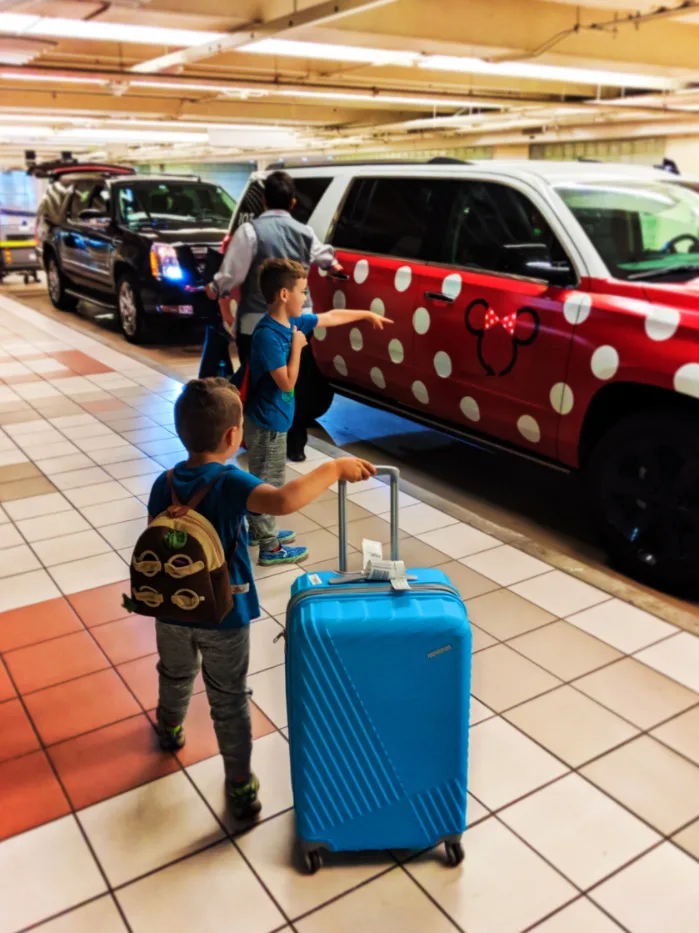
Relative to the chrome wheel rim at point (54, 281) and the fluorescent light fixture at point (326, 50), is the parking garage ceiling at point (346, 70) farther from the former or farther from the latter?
the chrome wheel rim at point (54, 281)

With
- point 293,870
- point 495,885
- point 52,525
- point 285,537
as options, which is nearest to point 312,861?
point 293,870

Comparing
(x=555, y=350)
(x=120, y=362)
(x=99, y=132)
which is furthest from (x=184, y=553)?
(x=99, y=132)

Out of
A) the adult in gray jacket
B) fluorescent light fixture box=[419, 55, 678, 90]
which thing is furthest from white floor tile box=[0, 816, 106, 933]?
fluorescent light fixture box=[419, 55, 678, 90]

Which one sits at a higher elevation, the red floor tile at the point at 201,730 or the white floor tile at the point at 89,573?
the white floor tile at the point at 89,573

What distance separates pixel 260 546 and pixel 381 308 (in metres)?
1.80

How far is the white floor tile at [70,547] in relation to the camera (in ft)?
13.1

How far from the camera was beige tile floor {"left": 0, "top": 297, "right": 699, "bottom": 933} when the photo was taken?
6.84 feet

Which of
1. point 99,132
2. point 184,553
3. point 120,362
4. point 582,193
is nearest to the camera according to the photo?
point 184,553

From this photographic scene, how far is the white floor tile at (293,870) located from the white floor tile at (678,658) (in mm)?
1397

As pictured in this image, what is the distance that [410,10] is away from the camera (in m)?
7.34

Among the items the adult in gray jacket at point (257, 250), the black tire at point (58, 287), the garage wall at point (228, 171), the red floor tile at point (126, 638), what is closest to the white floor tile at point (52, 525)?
the red floor tile at point (126, 638)

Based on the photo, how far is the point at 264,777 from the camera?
2525 millimetres

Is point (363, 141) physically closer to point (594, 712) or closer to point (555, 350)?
point (555, 350)

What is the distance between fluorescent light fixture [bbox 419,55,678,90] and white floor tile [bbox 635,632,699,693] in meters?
6.37
